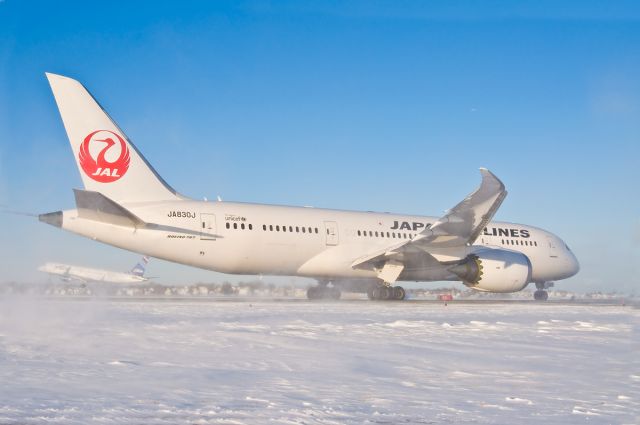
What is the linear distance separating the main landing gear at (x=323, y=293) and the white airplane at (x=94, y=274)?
112ft

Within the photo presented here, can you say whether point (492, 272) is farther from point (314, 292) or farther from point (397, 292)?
point (314, 292)

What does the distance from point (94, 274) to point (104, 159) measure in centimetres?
4739

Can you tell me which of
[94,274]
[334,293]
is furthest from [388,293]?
[94,274]

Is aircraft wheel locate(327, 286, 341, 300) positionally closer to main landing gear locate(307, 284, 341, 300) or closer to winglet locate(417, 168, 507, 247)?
main landing gear locate(307, 284, 341, 300)

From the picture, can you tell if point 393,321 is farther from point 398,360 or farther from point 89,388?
point 89,388

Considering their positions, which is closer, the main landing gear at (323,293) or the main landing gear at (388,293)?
the main landing gear at (388,293)

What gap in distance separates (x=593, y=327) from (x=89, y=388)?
1038cm

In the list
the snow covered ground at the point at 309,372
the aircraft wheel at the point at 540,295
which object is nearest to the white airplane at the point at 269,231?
the aircraft wheel at the point at 540,295

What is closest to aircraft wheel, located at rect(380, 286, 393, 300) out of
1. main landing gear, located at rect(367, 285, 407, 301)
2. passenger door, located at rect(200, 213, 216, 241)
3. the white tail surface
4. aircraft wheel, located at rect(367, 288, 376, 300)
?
main landing gear, located at rect(367, 285, 407, 301)

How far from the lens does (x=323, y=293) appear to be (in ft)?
89.7

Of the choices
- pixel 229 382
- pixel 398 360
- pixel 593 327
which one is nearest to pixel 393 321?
pixel 593 327

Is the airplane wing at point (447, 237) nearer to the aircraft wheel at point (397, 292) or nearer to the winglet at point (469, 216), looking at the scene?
the winglet at point (469, 216)

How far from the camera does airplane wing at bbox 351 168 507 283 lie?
2291cm

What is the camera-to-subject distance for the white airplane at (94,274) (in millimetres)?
60750
